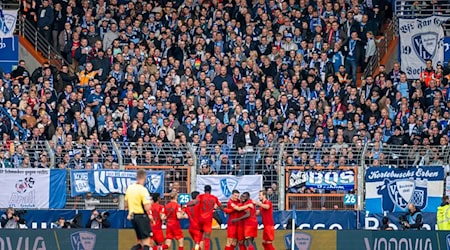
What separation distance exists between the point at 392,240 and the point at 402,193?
3.38m

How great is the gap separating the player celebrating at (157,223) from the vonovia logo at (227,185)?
4.11 metres

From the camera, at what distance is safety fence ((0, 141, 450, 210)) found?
36.6m

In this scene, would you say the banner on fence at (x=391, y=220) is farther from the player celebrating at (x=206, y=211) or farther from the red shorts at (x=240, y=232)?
the player celebrating at (x=206, y=211)

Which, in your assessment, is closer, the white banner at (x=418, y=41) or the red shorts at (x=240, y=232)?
the red shorts at (x=240, y=232)

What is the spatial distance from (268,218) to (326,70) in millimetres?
9978

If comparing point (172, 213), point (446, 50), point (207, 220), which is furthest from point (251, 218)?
point (446, 50)

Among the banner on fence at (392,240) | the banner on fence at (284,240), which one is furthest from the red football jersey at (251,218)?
the banner on fence at (392,240)

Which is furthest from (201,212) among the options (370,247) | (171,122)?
(171,122)

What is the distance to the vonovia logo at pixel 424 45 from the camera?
141 ft

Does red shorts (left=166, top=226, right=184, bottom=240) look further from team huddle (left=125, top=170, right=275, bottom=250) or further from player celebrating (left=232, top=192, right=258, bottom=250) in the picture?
player celebrating (left=232, top=192, right=258, bottom=250)

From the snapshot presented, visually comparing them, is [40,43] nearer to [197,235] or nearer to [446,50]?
[446,50]

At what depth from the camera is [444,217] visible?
1382 inches

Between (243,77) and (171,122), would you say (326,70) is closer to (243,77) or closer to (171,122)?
(243,77)

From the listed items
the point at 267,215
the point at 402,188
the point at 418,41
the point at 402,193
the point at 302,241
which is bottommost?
the point at 302,241
